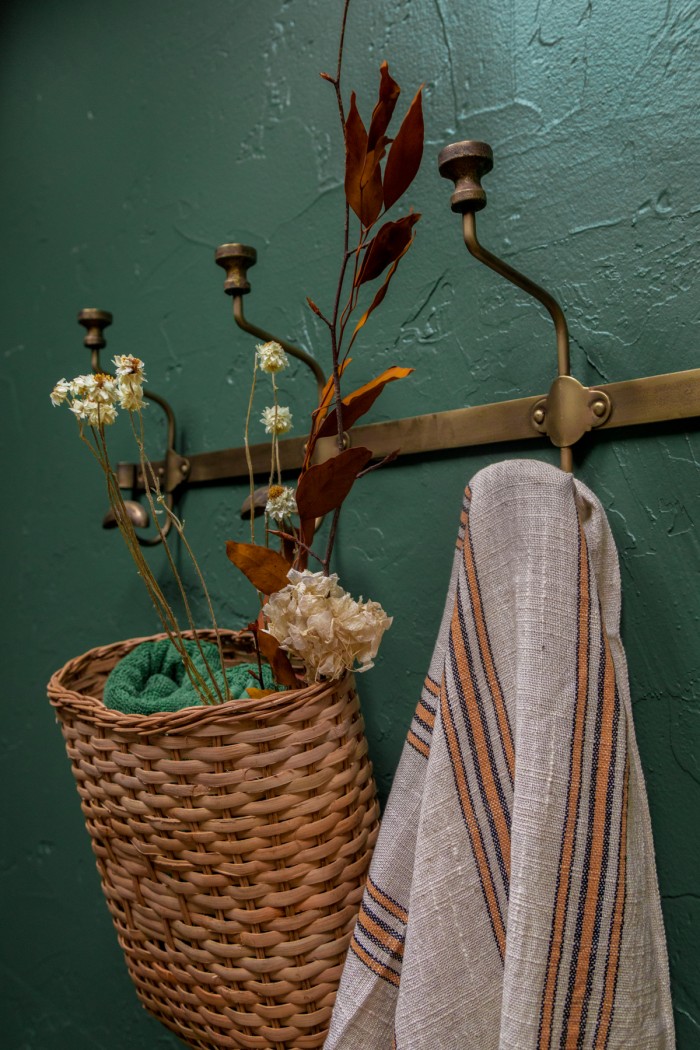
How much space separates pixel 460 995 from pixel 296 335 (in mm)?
568

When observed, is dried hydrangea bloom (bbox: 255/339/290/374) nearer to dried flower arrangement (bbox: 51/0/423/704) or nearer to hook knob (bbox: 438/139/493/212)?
dried flower arrangement (bbox: 51/0/423/704)

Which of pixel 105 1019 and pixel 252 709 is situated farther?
pixel 105 1019

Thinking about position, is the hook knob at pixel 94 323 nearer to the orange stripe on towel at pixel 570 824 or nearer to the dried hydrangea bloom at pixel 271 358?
the dried hydrangea bloom at pixel 271 358

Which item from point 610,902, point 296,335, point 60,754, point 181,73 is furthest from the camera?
point 60,754

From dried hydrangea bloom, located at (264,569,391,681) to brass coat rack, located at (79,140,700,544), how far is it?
186 mm

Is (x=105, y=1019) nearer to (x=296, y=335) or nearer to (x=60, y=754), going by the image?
(x=60, y=754)

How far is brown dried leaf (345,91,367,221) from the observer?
0.53 m

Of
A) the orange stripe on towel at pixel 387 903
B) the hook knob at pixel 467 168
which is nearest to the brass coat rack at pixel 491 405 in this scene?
the hook knob at pixel 467 168

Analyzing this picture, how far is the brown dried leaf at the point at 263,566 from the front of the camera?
562 millimetres

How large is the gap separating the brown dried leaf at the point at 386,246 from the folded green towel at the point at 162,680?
0.98ft

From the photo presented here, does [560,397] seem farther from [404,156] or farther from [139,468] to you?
[139,468]

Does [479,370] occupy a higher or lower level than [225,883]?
higher

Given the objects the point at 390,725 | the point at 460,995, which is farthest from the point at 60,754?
the point at 460,995

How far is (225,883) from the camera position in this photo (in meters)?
0.55
